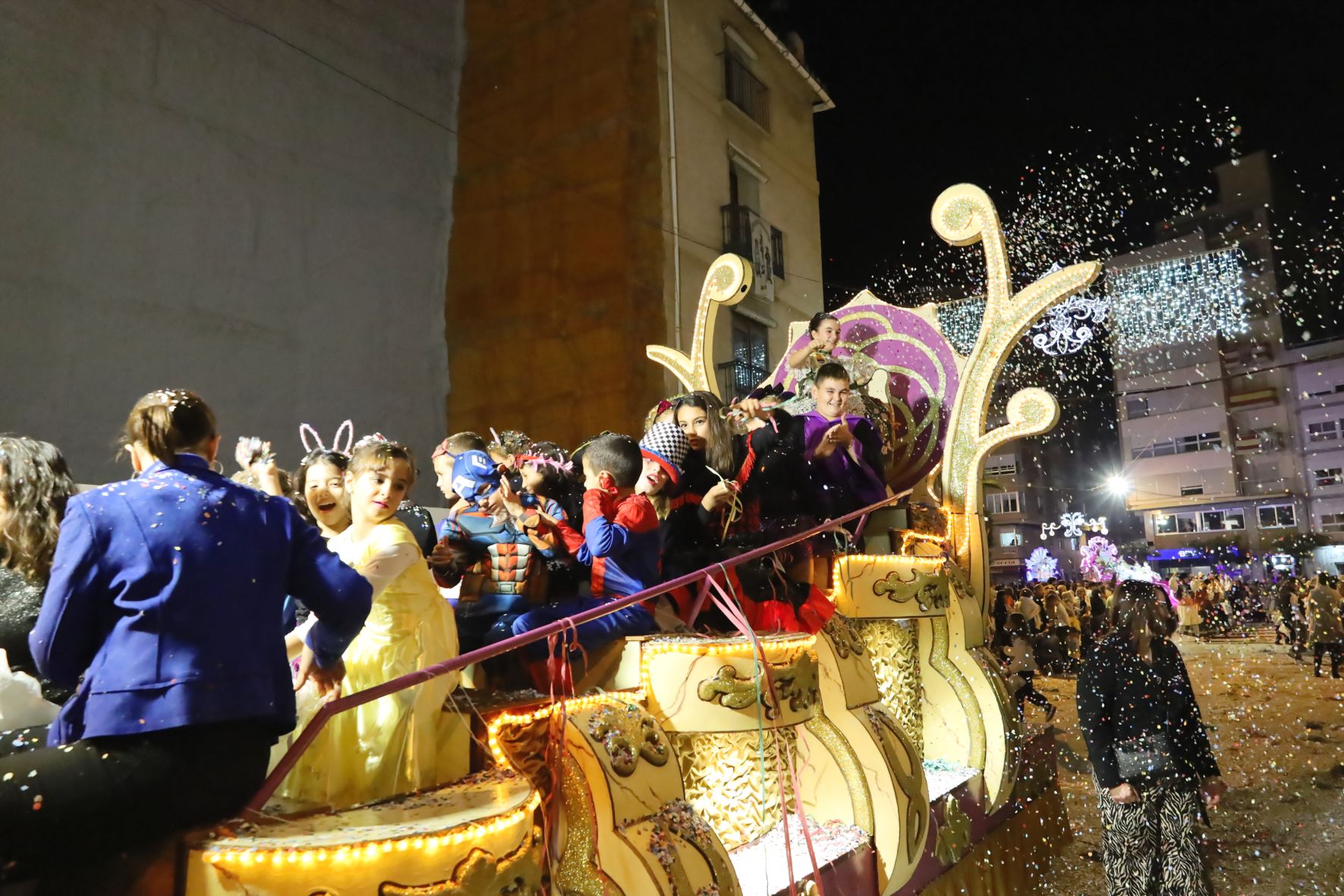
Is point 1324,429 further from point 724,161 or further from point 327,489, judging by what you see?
point 327,489

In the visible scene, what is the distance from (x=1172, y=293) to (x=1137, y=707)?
738cm

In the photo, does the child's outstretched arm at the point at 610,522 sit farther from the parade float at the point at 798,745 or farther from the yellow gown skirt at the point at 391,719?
the yellow gown skirt at the point at 391,719

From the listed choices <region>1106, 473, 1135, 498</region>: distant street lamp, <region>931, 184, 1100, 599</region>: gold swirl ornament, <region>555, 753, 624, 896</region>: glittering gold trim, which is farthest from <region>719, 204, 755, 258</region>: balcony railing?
<region>1106, 473, 1135, 498</region>: distant street lamp

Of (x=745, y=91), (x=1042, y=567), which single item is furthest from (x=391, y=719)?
(x=1042, y=567)

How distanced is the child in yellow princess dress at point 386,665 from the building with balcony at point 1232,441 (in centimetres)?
1341

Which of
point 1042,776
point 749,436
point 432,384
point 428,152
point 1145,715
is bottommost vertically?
point 1042,776

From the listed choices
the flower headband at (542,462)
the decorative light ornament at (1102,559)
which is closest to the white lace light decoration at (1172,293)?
the decorative light ornament at (1102,559)

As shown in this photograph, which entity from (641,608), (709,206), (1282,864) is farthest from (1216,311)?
(641,608)

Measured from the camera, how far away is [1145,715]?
3.12m

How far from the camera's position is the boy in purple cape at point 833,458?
3926mm

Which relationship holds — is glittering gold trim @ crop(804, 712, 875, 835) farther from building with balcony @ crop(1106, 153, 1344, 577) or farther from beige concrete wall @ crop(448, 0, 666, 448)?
building with balcony @ crop(1106, 153, 1344, 577)

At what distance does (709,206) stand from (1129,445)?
50.5ft

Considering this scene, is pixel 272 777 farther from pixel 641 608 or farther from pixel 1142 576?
pixel 1142 576

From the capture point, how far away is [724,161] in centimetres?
784
